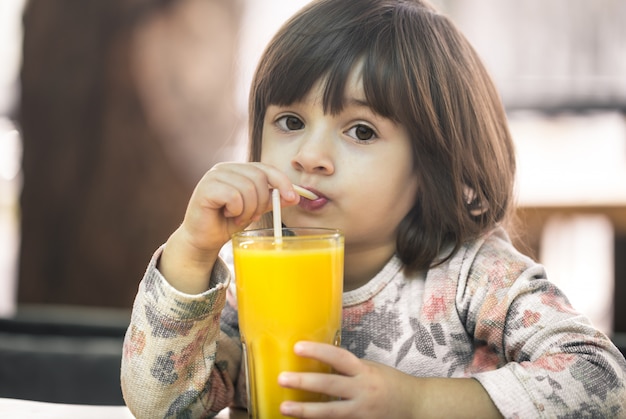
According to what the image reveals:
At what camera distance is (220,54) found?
325 cm

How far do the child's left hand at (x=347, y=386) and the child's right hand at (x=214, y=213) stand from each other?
211 millimetres

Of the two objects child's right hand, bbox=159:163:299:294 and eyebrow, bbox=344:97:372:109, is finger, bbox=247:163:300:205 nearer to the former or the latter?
child's right hand, bbox=159:163:299:294

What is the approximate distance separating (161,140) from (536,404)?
2590mm

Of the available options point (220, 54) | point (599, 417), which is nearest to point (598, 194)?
point (220, 54)

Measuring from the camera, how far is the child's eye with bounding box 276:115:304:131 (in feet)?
3.54

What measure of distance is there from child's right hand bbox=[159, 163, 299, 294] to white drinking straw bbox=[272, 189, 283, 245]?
17mm

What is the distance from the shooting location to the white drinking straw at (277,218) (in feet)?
2.62

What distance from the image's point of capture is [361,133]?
1.05 metres

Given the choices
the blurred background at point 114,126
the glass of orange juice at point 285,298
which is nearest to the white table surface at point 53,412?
the glass of orange juice at point 285,298

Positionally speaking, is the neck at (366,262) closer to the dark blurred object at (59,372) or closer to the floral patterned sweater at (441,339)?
the floral patterned sweater at (441,339)

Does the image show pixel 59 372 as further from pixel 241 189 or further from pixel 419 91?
pixel 419 91

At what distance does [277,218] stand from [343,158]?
217 millimetres

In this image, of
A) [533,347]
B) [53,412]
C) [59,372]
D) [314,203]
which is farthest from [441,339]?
[59,372]

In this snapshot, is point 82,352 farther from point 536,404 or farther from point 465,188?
point 536,404
